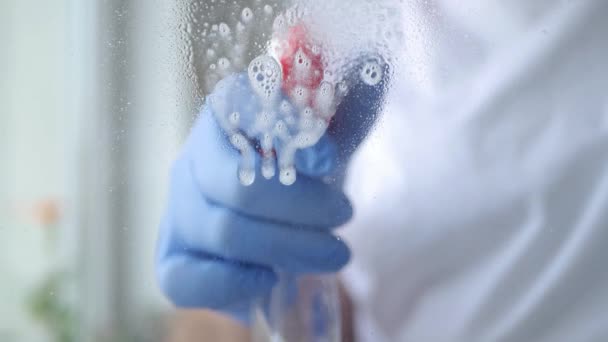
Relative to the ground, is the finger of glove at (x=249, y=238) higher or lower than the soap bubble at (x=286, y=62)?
lower

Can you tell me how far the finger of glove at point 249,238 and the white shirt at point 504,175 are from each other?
0.11ft

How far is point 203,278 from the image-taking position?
0.31 meters

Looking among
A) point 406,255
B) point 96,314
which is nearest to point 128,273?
point 96,314

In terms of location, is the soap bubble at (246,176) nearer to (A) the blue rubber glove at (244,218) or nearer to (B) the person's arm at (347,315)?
(A) the blue rubber glove at (244,218)

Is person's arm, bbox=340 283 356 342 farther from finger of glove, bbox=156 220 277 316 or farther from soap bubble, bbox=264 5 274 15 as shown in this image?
soap bubble, bbox=264 5 274 15

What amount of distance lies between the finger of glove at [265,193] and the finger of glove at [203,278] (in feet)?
0.11

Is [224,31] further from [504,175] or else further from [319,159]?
[504,175]

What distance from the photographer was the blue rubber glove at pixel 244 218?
0.96ft

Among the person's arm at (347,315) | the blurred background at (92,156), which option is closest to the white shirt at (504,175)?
the person's arm at (347,315)

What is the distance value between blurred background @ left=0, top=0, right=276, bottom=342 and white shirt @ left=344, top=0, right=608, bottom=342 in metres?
0.11

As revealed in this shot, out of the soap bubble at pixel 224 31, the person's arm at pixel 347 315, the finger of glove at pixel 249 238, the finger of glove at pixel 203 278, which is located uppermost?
the soap bubble at pixel 224 31

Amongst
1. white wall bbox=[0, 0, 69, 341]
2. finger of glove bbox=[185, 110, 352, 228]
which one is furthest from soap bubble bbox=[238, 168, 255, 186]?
white wall bbox=[0, 0, 69, 341]

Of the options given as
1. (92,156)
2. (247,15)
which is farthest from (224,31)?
(92,156)

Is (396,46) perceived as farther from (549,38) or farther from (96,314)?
(96,314)
